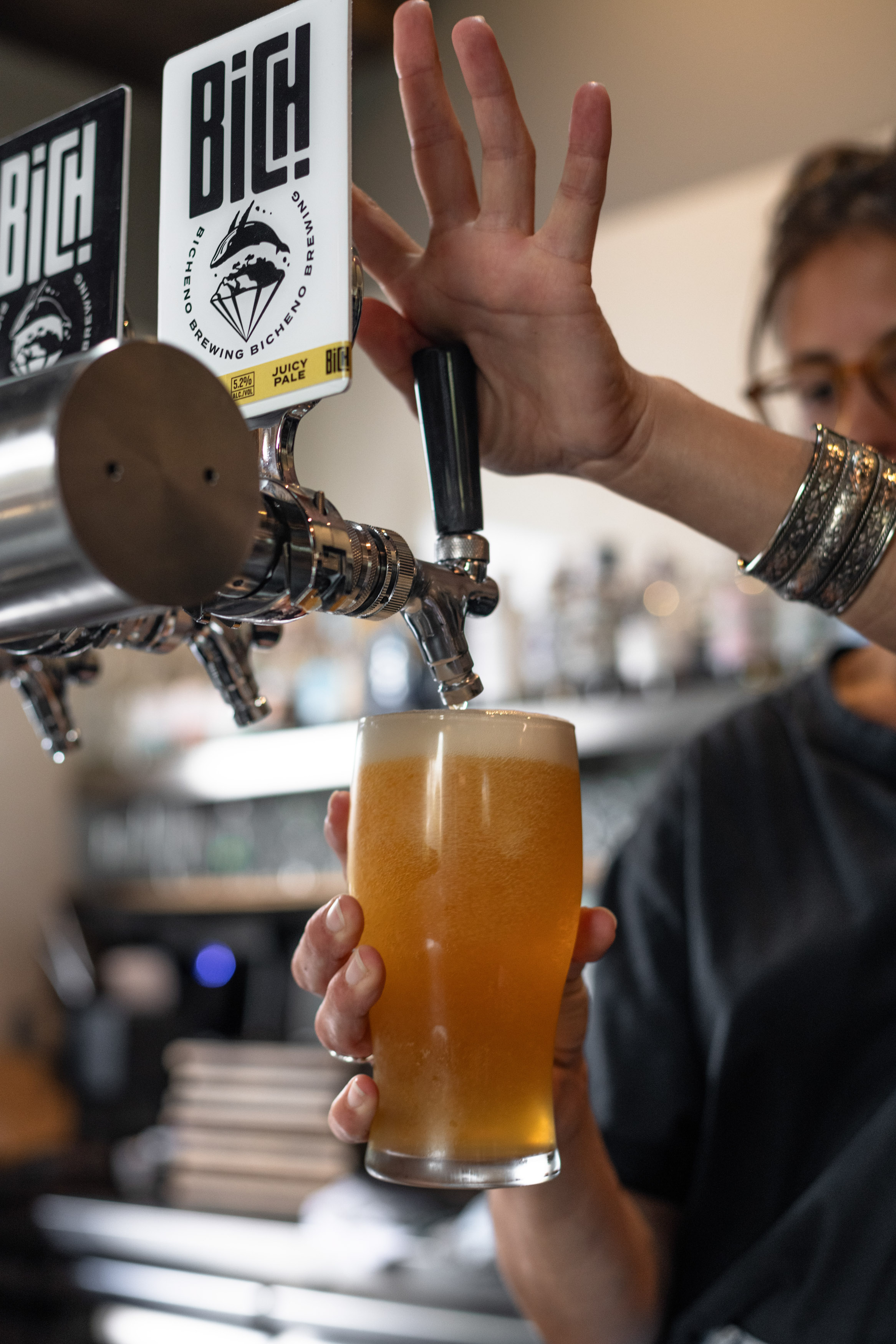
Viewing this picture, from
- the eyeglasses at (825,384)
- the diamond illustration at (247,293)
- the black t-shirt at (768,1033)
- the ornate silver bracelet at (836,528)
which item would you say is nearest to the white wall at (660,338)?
the eyeglasses at (825,384)

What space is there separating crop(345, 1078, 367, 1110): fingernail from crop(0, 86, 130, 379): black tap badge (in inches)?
15.0

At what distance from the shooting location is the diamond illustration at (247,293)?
0.39 metres

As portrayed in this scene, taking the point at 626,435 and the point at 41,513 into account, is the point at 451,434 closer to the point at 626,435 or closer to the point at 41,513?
the point at 626,435

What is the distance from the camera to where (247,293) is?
402 mm

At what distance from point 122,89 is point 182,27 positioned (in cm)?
6

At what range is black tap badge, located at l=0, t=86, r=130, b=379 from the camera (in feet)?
1.33

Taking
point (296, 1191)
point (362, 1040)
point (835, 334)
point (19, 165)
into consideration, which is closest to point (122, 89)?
point (19, 165)

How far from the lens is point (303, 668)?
10.9 feet

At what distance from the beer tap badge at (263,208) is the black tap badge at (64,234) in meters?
0.02

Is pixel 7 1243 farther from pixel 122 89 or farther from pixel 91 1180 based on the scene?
pixel 122 89

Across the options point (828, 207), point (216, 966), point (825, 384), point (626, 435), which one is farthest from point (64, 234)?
point (216, 966)

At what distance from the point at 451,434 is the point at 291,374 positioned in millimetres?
180

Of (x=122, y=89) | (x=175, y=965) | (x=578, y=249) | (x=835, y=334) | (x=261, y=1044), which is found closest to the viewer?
(x=122, y=89)

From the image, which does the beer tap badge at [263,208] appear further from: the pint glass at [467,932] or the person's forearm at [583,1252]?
the person's forearm at [583,1252]
